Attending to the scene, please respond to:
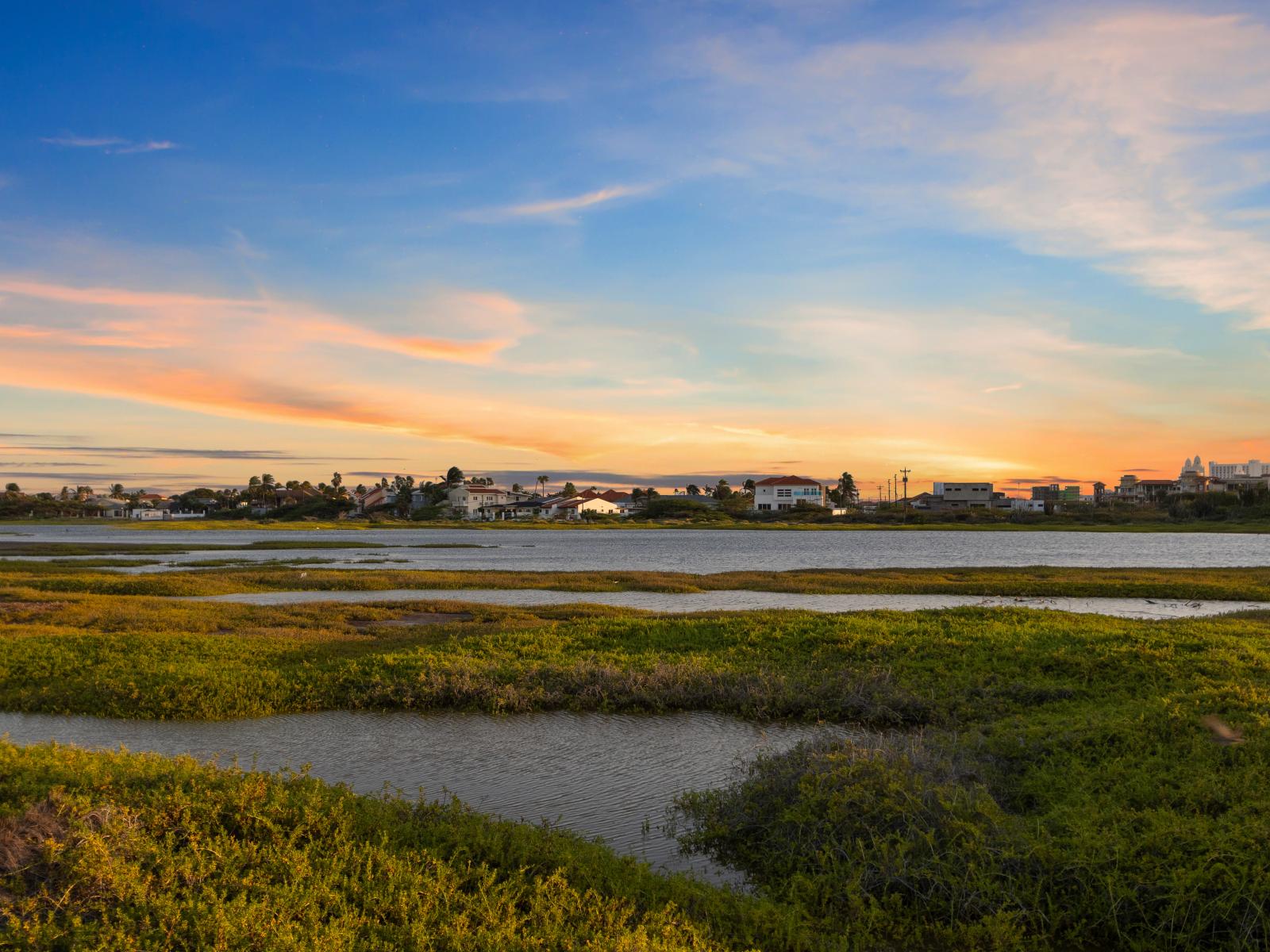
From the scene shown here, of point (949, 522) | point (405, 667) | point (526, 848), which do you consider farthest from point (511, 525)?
point (526, 848)

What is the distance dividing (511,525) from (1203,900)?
6120 inches

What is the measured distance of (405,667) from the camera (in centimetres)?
1847

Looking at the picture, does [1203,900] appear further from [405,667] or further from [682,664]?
[405,667]

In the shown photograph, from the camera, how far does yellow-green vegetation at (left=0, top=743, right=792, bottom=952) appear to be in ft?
21.7

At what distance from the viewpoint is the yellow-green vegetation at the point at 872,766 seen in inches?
301

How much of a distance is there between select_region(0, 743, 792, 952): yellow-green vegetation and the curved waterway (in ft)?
78.7

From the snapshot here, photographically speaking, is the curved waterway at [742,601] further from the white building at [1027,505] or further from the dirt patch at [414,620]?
the white building at [1027,505]

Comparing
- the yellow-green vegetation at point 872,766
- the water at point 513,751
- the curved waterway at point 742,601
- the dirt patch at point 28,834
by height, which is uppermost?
the dirt patch at point 28,834

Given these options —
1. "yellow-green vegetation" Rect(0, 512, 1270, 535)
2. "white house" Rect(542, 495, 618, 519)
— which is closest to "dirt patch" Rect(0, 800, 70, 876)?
"yellow-green vegetation" Rect(0, 512, 1270, 535)

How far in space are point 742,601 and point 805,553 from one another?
40.7 m

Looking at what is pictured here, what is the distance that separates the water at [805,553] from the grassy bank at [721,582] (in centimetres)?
721

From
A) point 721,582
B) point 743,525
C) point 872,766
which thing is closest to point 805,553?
point 721,582

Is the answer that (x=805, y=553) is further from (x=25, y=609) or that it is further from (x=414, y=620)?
(x=25, y=609)

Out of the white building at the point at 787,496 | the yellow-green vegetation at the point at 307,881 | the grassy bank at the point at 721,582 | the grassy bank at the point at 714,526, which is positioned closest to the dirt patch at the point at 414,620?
the grassy bank at the point at 721,582
